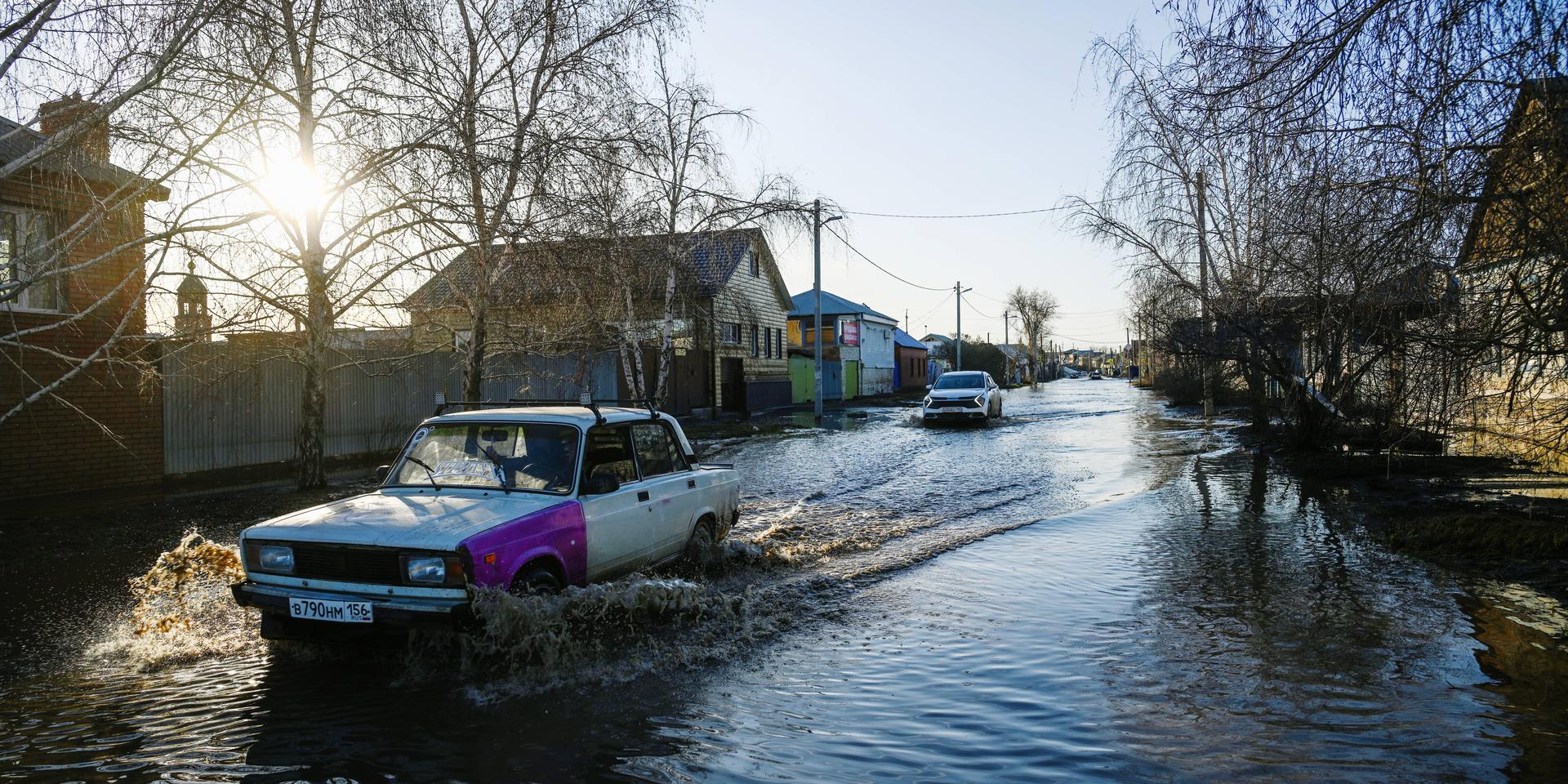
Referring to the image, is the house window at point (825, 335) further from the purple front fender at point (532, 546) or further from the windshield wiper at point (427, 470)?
the purple front fender at point (532, 546)

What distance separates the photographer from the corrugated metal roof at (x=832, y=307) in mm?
50625

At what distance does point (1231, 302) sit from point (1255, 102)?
39.5 feet

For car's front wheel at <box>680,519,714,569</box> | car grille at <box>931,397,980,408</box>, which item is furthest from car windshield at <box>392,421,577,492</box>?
car grille at <box>931,397,980,408</box>

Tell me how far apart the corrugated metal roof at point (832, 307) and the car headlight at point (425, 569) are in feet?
144

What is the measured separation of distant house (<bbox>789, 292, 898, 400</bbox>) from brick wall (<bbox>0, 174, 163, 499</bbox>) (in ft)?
111

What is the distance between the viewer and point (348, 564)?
5.09 metres

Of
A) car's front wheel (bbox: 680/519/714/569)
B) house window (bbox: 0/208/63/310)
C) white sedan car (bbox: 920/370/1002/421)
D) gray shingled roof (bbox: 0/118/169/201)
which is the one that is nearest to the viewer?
gray shingled roof (bbox: 0/118/169/201)

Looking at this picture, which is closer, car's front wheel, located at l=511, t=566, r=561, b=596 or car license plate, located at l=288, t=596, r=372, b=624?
car license plate, located at l=288, t=596, r=372, b=624

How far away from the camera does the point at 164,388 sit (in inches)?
512

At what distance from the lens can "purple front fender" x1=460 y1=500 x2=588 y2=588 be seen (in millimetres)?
5020

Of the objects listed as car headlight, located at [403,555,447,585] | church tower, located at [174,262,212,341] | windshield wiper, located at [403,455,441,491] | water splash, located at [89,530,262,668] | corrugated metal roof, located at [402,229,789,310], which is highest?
corrugated metal roof, located at [402,229,789,310]

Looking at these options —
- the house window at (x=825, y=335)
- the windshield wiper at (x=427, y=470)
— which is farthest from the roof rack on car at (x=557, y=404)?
the house window at (x=825, y=335)

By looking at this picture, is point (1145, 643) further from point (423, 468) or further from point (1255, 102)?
point (423, 468)

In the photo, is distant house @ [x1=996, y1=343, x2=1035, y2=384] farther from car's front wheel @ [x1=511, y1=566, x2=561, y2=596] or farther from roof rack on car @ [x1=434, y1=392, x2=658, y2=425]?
car's front wheel @ [x1=511, y1=566, x2=561, y2=596]
